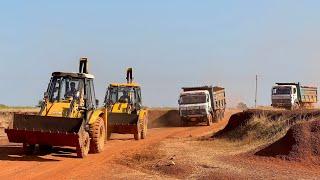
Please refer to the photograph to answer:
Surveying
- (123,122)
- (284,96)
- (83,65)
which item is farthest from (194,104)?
(83,65)

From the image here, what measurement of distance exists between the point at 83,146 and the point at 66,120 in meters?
1.00

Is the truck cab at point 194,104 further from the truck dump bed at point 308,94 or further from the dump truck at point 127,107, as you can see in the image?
the truck dump bed at point 308,94

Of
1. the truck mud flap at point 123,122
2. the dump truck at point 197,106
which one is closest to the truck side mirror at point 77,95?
the truck mud flap at point 123,122

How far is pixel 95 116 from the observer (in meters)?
17.5

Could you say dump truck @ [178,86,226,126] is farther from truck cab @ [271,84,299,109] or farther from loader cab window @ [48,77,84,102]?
loader cab window @ [48,77,84,102]

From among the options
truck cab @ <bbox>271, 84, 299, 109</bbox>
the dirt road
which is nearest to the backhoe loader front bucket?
the dirt road

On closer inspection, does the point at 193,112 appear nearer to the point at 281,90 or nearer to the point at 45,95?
the point at 281,90

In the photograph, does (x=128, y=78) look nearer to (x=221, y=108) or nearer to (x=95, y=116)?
(x=95, y=116)

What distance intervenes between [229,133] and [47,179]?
12.5 metres

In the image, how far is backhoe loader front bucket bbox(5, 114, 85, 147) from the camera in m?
15.1

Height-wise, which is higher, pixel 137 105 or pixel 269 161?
pixel 137 105

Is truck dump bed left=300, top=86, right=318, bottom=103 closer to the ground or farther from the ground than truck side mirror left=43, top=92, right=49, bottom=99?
farther from the ground

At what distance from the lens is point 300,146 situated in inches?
580

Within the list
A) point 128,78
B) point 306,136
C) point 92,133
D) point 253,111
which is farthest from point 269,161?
point 128,78
